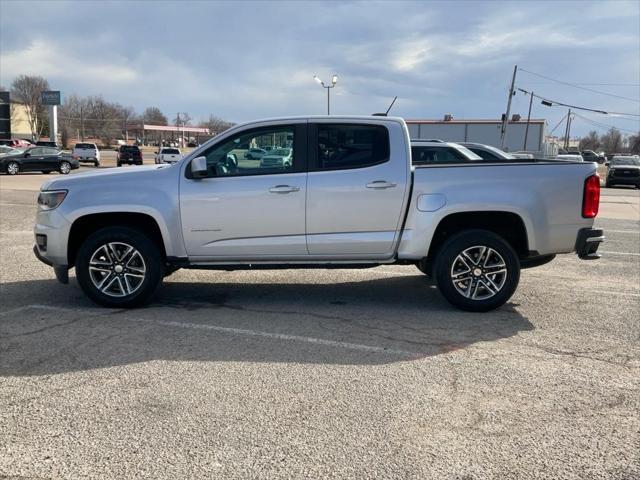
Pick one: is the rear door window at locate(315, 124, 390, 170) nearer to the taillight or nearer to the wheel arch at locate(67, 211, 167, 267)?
the wheel arch at locate(67, 211, 167, 267)

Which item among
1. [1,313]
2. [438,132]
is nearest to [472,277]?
[1,313]

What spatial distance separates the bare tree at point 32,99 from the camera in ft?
338

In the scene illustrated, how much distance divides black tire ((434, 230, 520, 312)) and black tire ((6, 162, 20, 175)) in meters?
32.1

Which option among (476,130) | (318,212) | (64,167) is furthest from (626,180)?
(64,167)

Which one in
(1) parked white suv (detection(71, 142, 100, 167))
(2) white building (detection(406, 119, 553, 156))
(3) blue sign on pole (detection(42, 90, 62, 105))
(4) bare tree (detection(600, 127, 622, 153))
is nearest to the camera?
(1) parked white suv (detection(71, 142, 100, 167))

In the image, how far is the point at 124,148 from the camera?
1673 inches

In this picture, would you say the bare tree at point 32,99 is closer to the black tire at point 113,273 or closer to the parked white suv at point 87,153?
the parked white suv at point 87,153

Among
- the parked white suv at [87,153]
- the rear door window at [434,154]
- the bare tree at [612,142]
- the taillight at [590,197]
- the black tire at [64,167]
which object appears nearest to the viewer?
the taillight at [590,197]

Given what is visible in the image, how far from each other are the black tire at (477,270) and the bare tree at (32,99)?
354 ft

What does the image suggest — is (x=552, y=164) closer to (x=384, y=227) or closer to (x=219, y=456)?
(x=384, y=227)

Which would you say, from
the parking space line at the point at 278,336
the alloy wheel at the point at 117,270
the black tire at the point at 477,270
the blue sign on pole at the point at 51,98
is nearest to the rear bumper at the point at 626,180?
the black tire at the point at 477,270

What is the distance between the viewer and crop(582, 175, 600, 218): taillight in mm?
5578

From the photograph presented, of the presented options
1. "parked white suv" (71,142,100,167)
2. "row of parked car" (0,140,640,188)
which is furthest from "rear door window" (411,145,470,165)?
"parked white suv" (71,142,100,167)

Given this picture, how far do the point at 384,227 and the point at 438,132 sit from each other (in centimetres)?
5098
